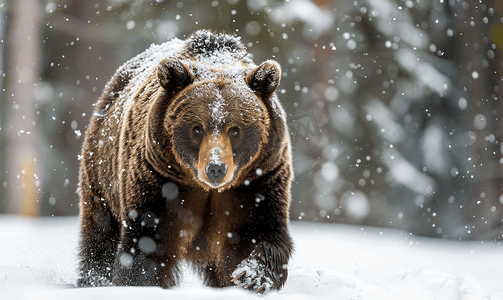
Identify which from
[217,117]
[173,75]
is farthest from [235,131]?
[173,75]

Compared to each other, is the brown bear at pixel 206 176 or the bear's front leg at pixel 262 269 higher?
the brown bear at pixel 206 176

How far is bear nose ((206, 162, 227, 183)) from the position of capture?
308 centimetres

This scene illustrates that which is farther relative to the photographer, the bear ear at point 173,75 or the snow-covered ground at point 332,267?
the bear ear at point 173,75

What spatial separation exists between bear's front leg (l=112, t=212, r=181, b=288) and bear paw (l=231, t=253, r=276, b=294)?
0.56 metres

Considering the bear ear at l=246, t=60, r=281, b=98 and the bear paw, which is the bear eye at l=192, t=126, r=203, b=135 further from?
the bear paw

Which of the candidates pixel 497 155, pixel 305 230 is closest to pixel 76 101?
pixel 305 230

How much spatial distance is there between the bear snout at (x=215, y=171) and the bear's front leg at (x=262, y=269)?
708 millimetres

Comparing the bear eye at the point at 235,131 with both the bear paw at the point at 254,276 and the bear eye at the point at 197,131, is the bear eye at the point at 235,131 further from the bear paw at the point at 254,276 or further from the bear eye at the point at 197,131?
the bear paw at the point at 254,276

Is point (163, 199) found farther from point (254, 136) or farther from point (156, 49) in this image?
point (156, 49)

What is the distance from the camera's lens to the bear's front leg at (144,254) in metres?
3.45

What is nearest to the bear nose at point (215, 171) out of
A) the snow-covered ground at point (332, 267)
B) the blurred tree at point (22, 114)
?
the snow-covered ground at point (332, 267)

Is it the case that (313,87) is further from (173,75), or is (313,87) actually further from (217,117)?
(217,117)

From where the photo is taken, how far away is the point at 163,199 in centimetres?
360

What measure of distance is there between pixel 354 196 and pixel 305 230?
1.45m
